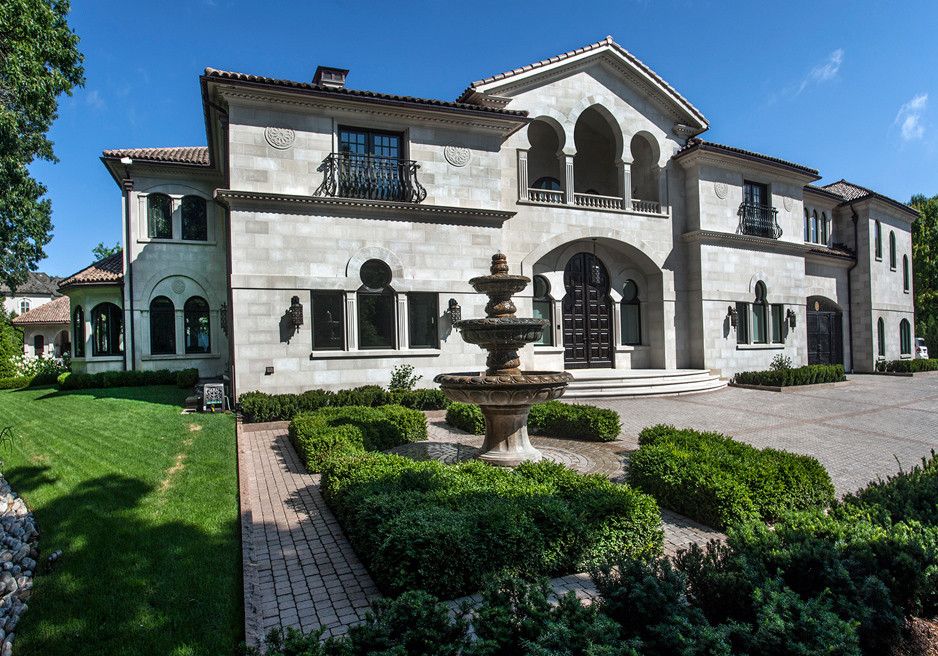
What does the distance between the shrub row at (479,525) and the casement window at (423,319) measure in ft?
33.8

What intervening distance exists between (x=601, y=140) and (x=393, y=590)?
23706mm

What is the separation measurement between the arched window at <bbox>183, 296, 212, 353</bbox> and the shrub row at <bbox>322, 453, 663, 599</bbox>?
18786mm

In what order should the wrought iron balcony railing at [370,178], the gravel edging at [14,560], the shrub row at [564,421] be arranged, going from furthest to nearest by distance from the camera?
the wrought iron balcony railing at [370,178], the shrub row at [564,421], the gravel edging at [14,560]

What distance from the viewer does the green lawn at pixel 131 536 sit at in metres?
4.31

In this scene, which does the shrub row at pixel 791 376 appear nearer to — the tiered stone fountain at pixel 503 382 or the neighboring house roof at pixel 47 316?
the tiered stone fountain at pixel 503 382

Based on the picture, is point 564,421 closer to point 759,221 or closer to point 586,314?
point 586,314

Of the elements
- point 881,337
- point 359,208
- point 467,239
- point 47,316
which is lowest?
point 881,337

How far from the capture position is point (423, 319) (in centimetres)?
1709

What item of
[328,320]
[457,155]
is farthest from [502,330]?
[457,155]

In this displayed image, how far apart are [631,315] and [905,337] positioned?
20.9 metres

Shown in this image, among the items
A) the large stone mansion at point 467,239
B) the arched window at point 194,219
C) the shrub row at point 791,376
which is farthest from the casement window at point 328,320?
the shrub row at point 791,376

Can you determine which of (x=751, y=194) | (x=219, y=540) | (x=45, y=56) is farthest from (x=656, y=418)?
(x=45, y=56)

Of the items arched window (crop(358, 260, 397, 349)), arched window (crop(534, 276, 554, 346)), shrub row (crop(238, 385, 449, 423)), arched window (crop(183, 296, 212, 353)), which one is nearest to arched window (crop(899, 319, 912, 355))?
arched window (crop(534, 276, 554, 346))

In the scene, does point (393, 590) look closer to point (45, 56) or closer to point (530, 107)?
point (530, 107)
